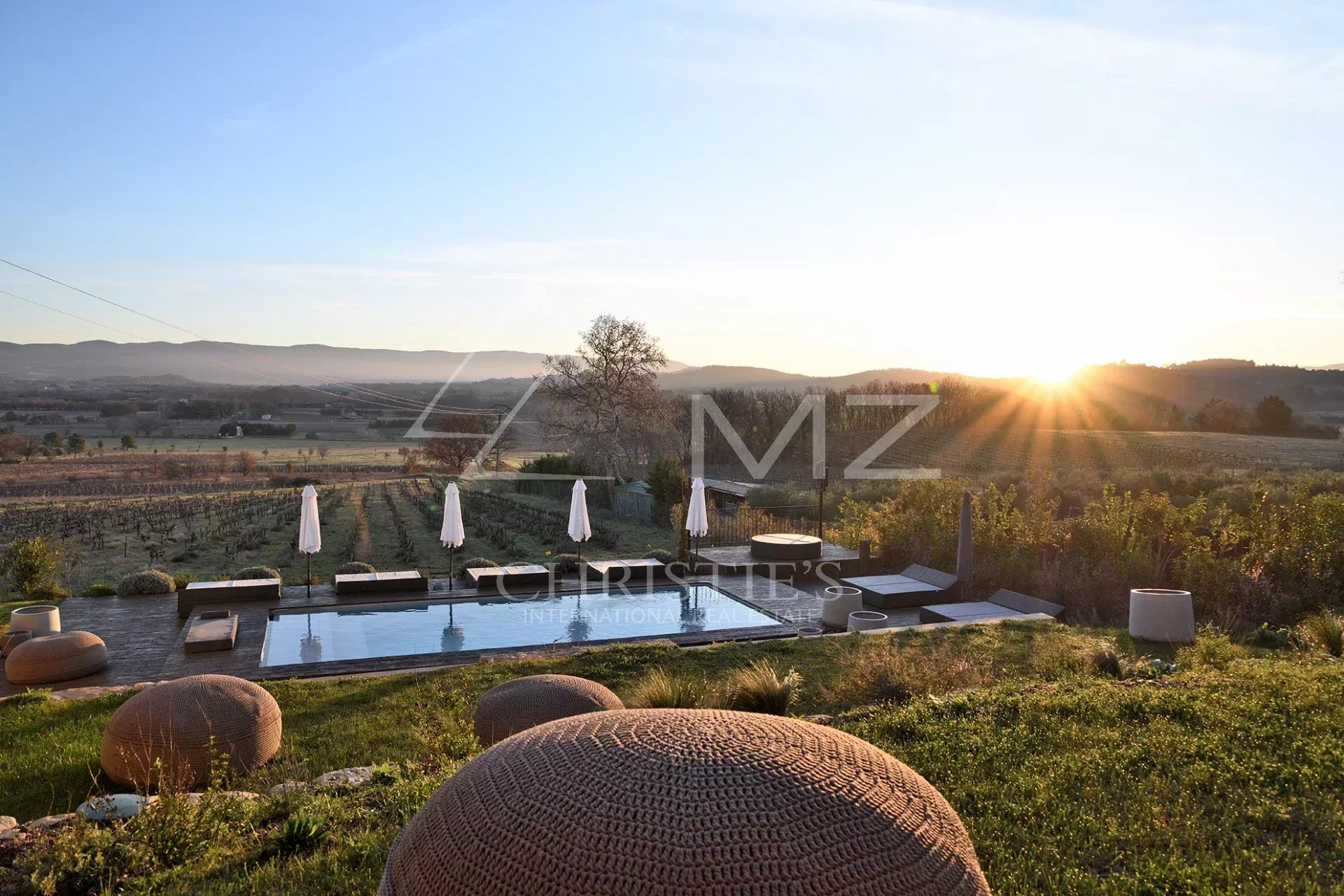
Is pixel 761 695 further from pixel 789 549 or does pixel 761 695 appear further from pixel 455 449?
pixel 455 449

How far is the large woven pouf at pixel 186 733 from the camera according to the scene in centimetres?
504

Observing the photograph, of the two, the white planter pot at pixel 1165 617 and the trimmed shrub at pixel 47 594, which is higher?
the white planter pot at pixel 1165 617

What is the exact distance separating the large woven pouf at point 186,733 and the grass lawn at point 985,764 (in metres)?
0.21

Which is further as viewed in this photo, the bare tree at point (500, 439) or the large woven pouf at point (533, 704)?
the bare tree at point (500, 439)

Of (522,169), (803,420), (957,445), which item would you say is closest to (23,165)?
(522,169)

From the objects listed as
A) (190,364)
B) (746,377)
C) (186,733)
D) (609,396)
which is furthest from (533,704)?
(746,377)

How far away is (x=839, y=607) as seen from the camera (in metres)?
9.82

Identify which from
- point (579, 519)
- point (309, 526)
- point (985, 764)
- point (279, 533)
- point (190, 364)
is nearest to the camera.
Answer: point (985, 764)

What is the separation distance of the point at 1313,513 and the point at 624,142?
11507mm

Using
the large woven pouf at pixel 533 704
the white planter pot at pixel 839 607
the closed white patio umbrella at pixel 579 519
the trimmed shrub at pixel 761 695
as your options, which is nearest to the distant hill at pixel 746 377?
the closed white patio umbrella at pixel 579 519

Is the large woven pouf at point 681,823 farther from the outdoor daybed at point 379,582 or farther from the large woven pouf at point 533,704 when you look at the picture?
the outdoor daybed at point 379,582

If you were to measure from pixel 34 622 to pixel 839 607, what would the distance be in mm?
9164

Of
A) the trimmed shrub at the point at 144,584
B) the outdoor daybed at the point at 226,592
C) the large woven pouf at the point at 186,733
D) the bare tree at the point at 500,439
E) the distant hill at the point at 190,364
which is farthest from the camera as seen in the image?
the distant hill at the point at 190,364

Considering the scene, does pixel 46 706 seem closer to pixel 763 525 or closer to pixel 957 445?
pixel 763 525
